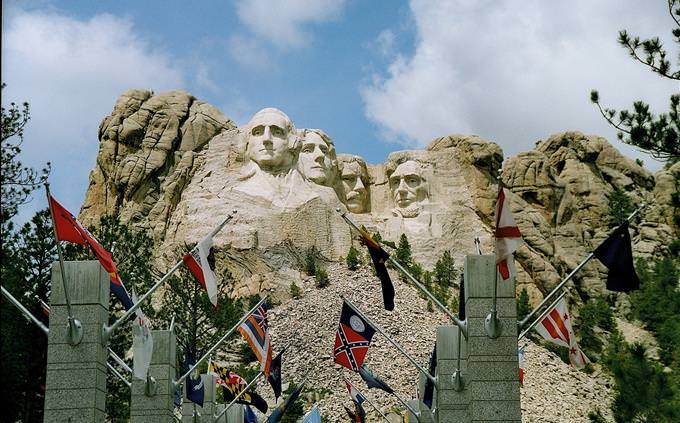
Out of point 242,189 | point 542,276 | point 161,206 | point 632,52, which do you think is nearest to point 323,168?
point 242,189

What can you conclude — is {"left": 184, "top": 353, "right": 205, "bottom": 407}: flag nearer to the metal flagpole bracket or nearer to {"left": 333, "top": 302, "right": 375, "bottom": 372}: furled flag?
the metal flagpole bracket

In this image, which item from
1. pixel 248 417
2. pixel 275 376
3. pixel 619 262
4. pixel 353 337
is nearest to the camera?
pixel 619 262

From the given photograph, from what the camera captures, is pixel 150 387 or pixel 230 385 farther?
pixel 230 385

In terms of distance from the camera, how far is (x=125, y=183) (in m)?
60.5

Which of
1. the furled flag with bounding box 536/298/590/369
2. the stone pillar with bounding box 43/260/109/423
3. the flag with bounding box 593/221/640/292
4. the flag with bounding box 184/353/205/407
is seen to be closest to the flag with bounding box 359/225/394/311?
the furled flag with bounding box 536/298/590/369

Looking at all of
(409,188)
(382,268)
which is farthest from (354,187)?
(382,268)

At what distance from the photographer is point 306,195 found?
5819 cm

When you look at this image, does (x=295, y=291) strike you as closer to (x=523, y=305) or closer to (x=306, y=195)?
(x=306, y=195)

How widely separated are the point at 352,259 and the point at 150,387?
3568cm

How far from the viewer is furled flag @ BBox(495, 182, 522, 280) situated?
16469 millimetres

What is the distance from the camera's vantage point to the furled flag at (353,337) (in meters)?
26.8

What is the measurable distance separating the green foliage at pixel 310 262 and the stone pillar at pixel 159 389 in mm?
34299

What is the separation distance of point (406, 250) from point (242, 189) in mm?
8339

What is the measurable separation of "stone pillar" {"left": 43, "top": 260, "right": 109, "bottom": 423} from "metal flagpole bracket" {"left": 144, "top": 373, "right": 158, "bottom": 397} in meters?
4.30
